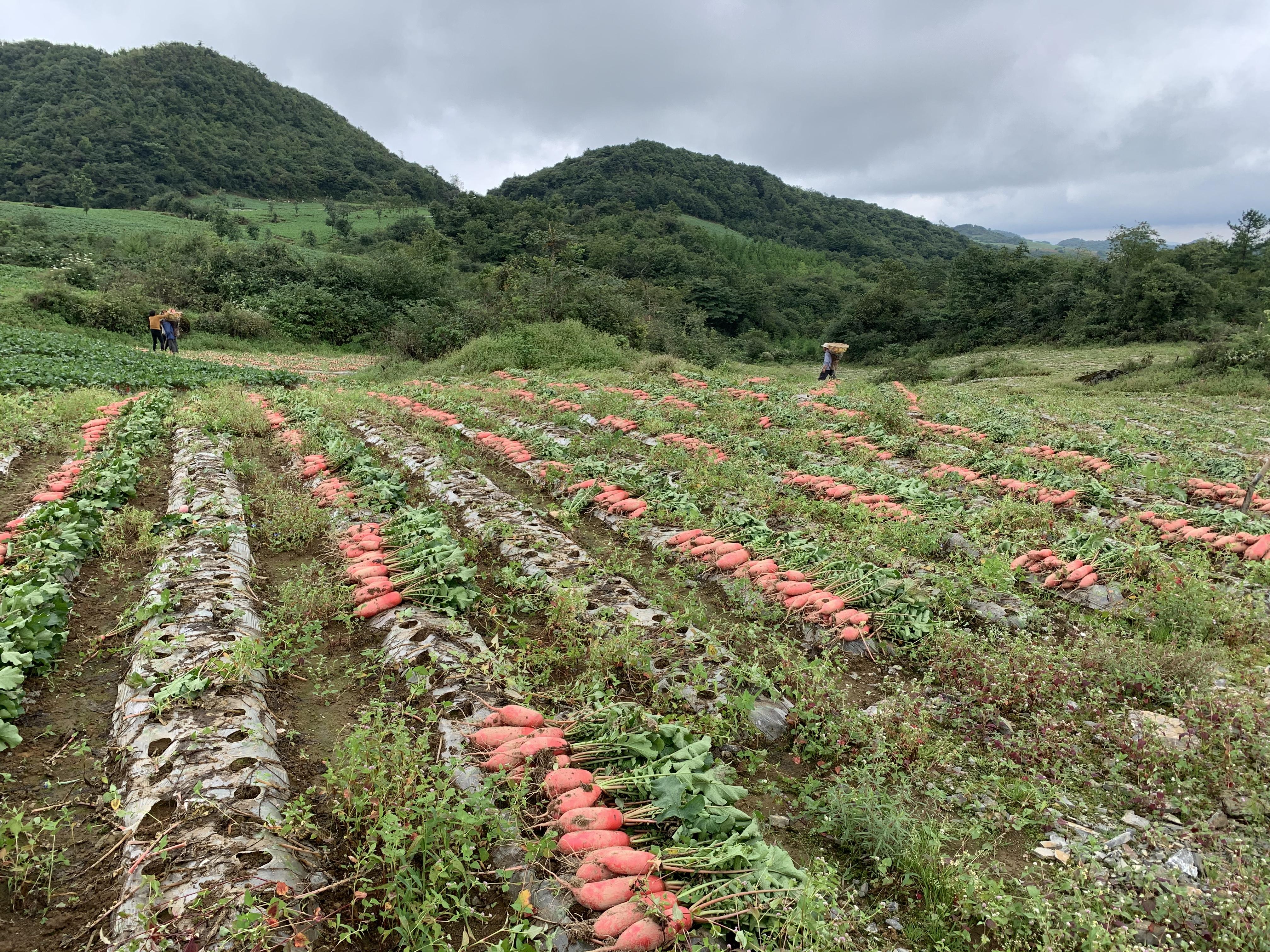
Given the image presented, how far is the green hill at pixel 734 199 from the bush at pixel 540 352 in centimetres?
7670

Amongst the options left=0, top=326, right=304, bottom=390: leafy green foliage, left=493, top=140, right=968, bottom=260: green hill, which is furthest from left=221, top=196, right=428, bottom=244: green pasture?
left=0, top=326, right=304, bottom=390: leafy green foliage

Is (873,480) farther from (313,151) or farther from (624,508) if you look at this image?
(313,151)

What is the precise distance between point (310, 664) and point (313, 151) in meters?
113

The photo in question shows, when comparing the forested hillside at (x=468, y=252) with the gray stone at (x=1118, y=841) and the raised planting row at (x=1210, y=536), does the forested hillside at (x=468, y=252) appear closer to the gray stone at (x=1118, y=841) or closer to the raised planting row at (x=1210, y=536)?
the raised planting row at (x=1210, y=536)

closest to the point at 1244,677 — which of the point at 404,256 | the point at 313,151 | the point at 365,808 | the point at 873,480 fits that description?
the point at 873,480

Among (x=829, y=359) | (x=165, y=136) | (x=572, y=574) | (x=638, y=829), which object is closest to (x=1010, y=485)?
(x=572, y=574)

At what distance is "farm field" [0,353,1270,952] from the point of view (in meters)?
2.64

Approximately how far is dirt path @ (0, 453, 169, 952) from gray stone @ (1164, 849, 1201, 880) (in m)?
4.91

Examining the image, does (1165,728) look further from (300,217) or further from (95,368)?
(300,217)

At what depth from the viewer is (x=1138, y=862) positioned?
304 centimetres

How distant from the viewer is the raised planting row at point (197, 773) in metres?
2.42

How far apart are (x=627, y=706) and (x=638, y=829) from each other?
28.1 inches

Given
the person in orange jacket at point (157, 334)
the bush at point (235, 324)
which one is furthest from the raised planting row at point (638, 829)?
the bush at point (235, 324)

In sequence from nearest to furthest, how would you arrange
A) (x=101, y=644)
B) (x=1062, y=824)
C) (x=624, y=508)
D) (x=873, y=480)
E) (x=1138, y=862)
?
(x=1138, y=862)
(x=1062, y=824)
(x=101, y=644)
(x=624, y=508)
(x=873, y=480)
